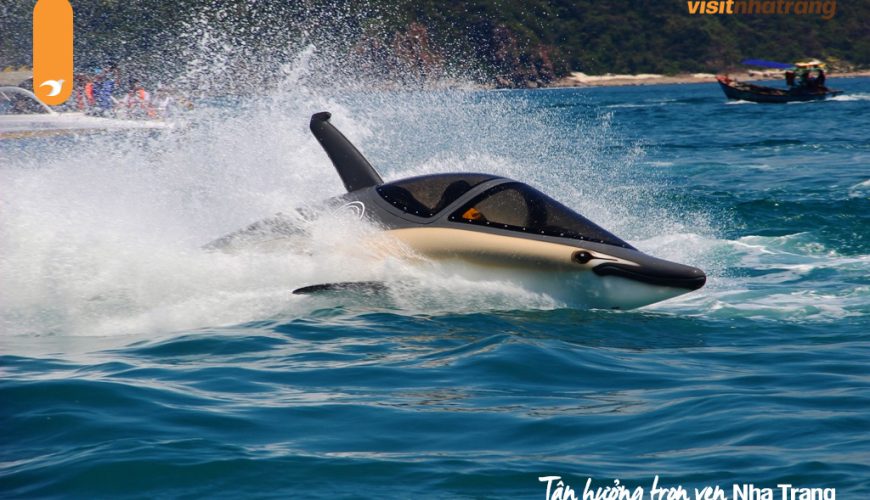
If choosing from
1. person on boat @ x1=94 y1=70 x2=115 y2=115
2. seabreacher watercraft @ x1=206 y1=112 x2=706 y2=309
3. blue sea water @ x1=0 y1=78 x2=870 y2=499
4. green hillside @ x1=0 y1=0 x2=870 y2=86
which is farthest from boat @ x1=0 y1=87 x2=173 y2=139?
green hillside @ x1=0 y1=0 x2=870 y2=86

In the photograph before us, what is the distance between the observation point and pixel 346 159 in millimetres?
13125

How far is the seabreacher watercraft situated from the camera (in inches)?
447

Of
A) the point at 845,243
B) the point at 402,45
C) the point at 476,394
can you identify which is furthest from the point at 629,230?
the point at 402,45

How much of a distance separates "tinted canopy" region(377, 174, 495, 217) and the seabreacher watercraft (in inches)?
0.4

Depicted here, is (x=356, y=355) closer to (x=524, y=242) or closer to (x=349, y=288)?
(x=349, y=288)

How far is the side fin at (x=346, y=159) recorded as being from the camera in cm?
1289

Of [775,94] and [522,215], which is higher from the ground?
[775,94]

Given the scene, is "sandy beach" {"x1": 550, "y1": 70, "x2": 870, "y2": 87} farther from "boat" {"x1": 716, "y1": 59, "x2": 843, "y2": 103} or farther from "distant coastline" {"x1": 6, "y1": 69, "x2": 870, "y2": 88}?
"boat" {"x1": 716, "y1": 59, "x2": 843, "y2": 103}

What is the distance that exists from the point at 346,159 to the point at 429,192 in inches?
66.1

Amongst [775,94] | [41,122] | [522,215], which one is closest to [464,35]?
[775,94]

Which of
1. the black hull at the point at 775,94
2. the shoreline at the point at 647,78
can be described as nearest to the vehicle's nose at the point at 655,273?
the black hull at the point at 775,94

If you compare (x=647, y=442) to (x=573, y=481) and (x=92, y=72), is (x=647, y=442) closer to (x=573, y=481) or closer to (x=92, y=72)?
(x=573, y=481)

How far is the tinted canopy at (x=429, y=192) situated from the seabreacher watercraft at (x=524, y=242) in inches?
0.4

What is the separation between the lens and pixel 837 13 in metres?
167
